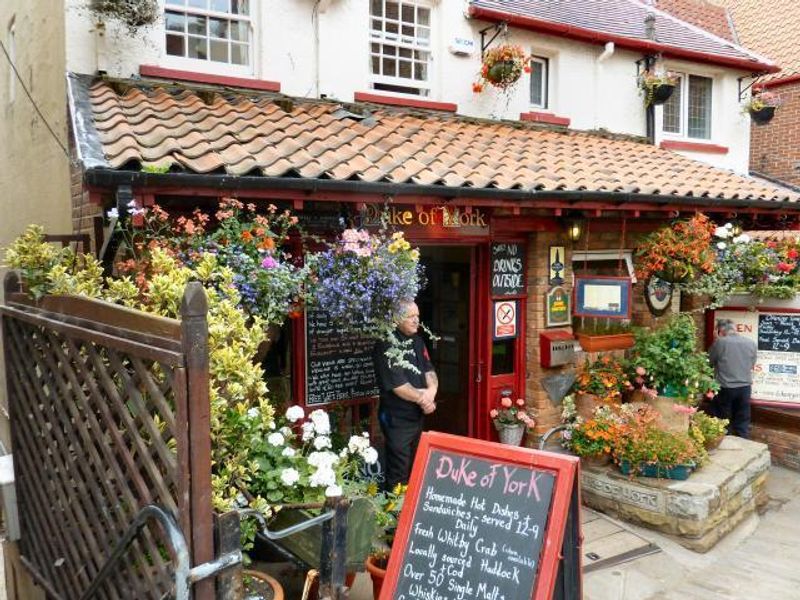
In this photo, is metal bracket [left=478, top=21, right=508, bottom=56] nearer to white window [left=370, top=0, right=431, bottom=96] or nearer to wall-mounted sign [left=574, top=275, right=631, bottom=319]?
white window [left=370, top=0, right=431, bottom=96]

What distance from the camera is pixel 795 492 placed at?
7.58 metres

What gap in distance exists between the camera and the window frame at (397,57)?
7691 mm

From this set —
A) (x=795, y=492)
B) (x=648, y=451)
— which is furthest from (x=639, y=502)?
(x=795, y=492)

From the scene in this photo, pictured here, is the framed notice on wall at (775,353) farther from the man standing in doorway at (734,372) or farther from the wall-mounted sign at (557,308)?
the wall-mounted sign at (557,308)

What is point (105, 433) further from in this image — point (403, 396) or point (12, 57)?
point (12, 57)

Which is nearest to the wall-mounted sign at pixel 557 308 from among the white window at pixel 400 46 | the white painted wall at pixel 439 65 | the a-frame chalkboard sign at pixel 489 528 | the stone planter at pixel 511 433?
the stone planter at pixel 511 433

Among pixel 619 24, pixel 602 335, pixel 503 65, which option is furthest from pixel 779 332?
pixel 619 24

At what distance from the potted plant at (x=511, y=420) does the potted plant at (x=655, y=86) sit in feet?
16.8

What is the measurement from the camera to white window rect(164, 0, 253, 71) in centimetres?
660

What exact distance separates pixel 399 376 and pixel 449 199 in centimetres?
153

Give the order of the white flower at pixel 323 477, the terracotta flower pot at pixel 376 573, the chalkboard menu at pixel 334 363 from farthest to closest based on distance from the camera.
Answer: the chalkboard menu at pixel 334 363, the terracotta flower pot at pixel 376 573, the white flower at pixel 323 477

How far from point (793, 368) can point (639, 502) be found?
349cm

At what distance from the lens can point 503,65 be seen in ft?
25.7

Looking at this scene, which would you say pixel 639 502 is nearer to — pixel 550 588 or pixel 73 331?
pixel 550 588
